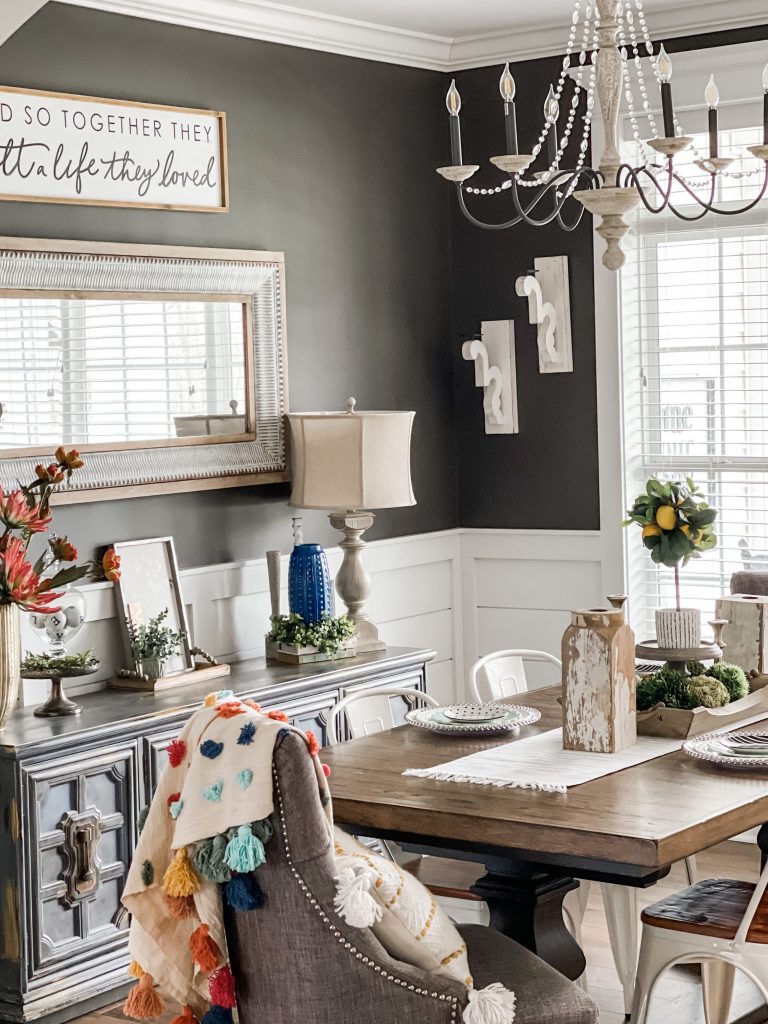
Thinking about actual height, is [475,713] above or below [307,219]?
below

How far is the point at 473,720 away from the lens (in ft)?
11.4

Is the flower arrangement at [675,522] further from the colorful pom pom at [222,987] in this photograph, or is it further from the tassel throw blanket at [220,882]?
the colorful pom pom at [222,987]

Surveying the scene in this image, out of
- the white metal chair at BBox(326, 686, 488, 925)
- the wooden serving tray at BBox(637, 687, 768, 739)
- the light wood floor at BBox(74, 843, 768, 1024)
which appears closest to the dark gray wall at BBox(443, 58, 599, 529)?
the light wood floor at BBox(74, 843, 768, 1024)

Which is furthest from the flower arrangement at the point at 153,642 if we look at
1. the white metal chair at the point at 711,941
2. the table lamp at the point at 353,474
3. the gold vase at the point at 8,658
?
the white metal chair at the point at 711,941

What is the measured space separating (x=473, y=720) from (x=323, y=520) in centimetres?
200

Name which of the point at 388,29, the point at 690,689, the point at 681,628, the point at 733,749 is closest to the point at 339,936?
the point at 733,749

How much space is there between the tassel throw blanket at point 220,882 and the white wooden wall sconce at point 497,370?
335cm

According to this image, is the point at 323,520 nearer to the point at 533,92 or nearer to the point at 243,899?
the point at 533,92

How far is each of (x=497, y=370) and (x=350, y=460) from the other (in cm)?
115

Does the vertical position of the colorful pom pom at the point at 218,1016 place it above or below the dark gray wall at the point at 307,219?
below

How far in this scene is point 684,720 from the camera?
329cm

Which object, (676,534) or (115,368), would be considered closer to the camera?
(676,534)

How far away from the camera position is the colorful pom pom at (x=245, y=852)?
2367 mm

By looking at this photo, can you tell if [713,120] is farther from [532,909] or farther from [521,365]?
[521,365]
